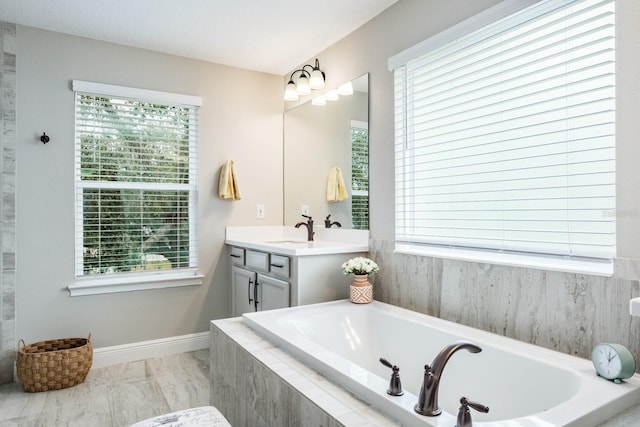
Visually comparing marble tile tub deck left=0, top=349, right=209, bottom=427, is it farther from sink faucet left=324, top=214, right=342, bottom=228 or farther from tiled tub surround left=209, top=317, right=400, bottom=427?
sink faucet left=324, top=214, right=342, bottom=228

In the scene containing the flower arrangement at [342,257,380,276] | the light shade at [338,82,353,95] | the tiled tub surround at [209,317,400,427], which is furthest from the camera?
the light shade at [338,82,353,95]

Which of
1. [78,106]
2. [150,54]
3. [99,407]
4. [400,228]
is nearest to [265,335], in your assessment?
[400,228]

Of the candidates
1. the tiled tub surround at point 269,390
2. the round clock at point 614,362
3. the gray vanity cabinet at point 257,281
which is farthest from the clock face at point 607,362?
the gray vanity cabinet at point 257,281

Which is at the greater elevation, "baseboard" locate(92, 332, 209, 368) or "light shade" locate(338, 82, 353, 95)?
"light shade" locate(338, 82, 353, 95)

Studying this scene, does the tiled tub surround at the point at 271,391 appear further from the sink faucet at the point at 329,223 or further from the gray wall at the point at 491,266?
the sink faucet at the point at 329,223

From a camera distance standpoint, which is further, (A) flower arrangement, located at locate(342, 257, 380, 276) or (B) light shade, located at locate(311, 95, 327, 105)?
(B) light shade, located at locate(311, 95, 327, 105)

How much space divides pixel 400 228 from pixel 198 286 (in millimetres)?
1883

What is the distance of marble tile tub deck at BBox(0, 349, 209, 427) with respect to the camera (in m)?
2.35

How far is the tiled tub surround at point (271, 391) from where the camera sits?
1.24m

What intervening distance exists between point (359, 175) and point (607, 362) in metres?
1.87

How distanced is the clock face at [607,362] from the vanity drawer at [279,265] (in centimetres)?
171

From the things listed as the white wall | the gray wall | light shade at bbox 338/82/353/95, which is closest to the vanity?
the gray wall

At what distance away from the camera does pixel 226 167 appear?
11.7 ft

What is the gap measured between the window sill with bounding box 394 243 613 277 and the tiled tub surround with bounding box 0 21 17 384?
263 centimetres
